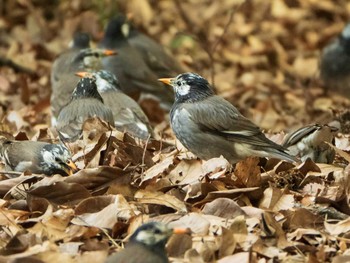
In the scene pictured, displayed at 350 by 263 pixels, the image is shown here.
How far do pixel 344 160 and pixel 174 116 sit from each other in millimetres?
1441

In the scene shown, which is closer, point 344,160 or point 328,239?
point 328,239

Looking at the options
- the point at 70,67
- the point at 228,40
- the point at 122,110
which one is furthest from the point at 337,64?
the point at 122,110

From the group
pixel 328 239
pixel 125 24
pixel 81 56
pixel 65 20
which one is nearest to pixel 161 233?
pixel 328 239

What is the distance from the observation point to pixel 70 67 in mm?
12891

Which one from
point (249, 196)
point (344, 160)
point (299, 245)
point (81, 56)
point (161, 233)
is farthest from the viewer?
point (81, 56)

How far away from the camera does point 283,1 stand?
17922 mm

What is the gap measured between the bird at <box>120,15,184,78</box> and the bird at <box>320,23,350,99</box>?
89.9 inches

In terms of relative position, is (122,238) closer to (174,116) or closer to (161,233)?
(161,233)

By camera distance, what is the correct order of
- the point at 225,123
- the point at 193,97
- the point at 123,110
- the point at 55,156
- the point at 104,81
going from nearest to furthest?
the point at 55,156, the point at 225,123, the point at 193,97, the point at 123,110, the point at 104,81

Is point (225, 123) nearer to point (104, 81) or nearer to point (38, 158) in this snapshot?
point (38, 158)

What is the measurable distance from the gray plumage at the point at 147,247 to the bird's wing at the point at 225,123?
259cm

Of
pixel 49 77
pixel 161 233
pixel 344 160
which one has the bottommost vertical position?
pixel 49 77

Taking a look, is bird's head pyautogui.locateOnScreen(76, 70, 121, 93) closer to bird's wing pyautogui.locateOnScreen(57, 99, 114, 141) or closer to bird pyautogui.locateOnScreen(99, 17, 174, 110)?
bird's wing pyautogui.locateOnScreen(57, 99, 114, 141)

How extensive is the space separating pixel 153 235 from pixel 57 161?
2090mm
